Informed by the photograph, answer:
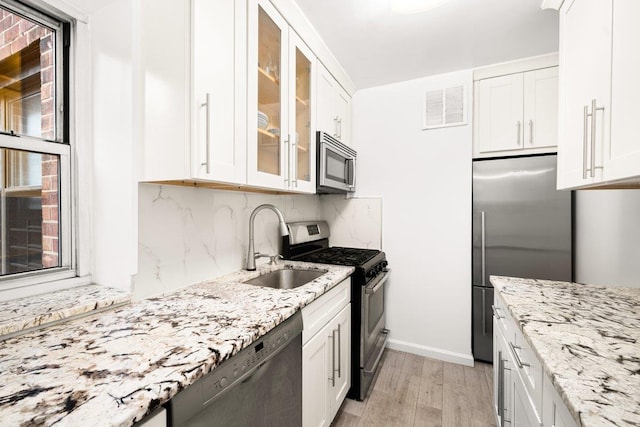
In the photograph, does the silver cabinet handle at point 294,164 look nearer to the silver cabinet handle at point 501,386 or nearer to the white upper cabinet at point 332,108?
the white upper cabinet at point 332,108

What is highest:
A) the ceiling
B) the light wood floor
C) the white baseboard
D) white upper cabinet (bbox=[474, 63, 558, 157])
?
the ceiling

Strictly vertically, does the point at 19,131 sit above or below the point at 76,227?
above

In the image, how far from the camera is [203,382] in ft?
2.44

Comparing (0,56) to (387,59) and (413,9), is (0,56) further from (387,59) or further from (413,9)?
(387,59)

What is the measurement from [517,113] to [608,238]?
112 cm

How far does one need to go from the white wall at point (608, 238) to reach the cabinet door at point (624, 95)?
0.90 meters

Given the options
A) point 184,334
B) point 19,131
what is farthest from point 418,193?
point 19,131

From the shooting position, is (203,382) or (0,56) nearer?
(203,382)

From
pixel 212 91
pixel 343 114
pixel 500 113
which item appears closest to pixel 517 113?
pixel 500 113

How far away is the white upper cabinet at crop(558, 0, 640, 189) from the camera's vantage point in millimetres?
866

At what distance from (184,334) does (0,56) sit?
128cm

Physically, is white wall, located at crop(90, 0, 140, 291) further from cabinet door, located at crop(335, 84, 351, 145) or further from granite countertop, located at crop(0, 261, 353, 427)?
cabinet door, located at crop(335, 84, 351, 145)

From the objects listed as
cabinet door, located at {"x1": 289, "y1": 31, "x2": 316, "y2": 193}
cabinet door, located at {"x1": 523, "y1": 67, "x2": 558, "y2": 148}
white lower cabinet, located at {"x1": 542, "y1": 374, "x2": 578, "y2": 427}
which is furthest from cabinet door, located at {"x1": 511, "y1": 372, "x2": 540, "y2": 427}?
cabinet door, located at {"x1": 523, "y1": 67, "x2": 558, "y2": 148}

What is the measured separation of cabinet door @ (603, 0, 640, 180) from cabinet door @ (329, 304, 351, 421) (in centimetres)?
138
